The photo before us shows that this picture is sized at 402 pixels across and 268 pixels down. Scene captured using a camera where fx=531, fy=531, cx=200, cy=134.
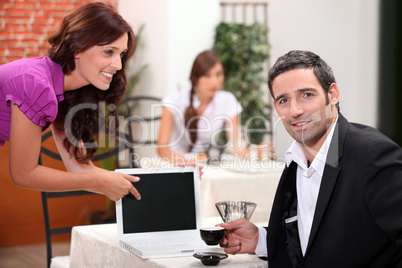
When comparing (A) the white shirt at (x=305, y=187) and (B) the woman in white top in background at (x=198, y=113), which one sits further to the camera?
(B) the woman in white top in background at (x=198, y=113)

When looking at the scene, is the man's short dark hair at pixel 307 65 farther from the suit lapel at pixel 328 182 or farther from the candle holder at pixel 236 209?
the candle holder at pixel 236 209

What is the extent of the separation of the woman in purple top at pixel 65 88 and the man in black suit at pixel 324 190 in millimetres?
474

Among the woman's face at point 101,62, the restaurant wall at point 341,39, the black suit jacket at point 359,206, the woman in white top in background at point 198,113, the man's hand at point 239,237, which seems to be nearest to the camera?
the black suit jacket at point 359,206

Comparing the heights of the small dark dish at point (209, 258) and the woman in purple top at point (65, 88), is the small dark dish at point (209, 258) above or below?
below

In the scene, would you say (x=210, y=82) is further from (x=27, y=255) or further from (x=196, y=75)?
(x=27, y=255)

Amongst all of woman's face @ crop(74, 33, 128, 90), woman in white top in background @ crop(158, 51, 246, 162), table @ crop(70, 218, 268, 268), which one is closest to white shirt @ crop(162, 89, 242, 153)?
woman in white top in background @ crop(158, 51, 246, 162)

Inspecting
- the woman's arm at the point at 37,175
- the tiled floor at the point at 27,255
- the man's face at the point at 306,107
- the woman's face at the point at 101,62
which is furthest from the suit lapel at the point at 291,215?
the tiled floor at the point at 27,255

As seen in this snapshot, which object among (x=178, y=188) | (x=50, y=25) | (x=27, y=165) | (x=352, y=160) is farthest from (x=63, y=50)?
(x=50, y=25)

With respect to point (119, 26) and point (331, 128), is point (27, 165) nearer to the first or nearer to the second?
point (119, 26)

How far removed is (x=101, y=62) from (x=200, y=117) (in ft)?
6.86

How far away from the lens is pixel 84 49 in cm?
175

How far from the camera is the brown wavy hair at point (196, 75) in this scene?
3771mm

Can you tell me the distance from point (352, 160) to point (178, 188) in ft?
1.98

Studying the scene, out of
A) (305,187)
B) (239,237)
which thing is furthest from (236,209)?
(305,187)
